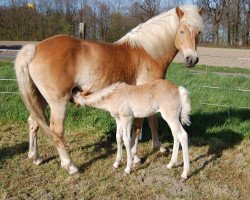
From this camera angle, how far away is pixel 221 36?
43.7m

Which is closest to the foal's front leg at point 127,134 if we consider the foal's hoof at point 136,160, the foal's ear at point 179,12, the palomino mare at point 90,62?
the foal's hoof at point 136,160

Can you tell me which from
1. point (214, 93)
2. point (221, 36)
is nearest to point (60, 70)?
point (214, 93)

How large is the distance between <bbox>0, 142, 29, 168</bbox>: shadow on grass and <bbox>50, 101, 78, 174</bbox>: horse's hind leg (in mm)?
996

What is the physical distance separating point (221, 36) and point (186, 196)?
4253cm

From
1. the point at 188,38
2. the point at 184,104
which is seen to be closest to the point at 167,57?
the point at 188,38

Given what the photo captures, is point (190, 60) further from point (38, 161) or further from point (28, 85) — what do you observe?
point (38, 161)

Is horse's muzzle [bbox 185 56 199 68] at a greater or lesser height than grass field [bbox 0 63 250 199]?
greater

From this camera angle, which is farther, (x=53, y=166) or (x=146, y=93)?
(x=53, y=166)

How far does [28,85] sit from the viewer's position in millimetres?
4102

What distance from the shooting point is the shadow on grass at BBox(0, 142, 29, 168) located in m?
4.83

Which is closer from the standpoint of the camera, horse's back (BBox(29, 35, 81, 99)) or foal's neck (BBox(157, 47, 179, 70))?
horse's back (BBox(29, 35, 81, 99))

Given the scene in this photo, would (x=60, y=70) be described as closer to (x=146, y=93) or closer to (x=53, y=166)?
(x=146, y=93)

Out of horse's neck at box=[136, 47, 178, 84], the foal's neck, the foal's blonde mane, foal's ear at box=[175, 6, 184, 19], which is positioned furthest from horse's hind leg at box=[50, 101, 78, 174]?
foal's ear at box=[175, 6, 184, 19]

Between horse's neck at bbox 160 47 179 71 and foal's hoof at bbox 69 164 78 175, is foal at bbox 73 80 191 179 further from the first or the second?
foal's hoof at bbox 69 164 78 175
